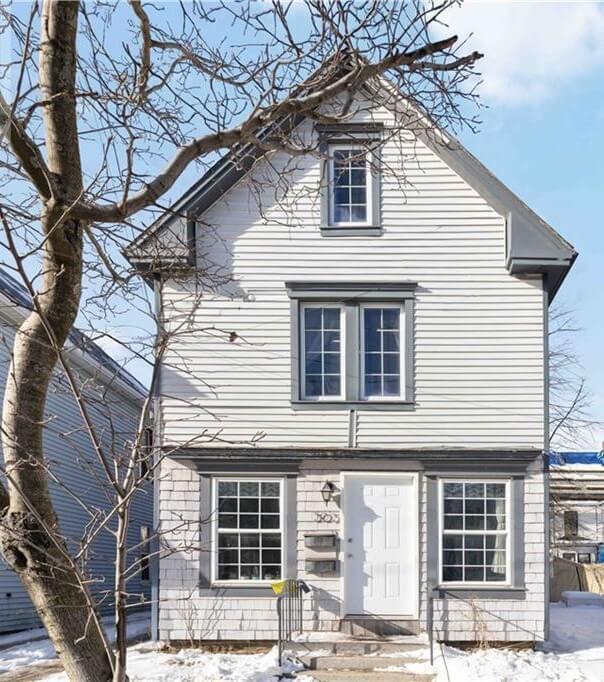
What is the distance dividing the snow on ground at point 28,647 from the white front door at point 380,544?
3.71 meters

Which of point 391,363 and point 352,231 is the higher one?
point 352,231

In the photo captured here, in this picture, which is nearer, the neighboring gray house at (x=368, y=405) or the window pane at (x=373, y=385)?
the neighboring gray house at (x=368, y=405)

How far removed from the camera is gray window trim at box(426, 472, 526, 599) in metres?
10.7

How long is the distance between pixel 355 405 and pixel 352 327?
1.04 meters

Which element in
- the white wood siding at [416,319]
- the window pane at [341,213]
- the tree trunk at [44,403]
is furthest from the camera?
the window pane at [341,213]

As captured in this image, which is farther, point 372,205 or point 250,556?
point 372,205

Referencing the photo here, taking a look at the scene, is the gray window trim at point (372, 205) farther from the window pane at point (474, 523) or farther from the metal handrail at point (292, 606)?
the metal handrail at point (292, 606)

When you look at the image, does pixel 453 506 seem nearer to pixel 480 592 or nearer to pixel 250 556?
pixel 480 592

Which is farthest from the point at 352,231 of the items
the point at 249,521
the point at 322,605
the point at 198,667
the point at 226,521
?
the point at 198,667

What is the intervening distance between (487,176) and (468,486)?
13.5ft

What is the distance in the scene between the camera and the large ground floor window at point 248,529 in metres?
10.9

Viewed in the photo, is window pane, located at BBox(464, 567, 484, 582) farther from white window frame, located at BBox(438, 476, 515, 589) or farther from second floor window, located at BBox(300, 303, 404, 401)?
second floor window, located at BBox(300, 303, 404, 401)

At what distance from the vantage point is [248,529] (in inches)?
432

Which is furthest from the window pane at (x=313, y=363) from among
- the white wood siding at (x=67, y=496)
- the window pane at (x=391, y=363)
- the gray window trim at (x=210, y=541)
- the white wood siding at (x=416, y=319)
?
the white wood siding at (x=67, y=496)
